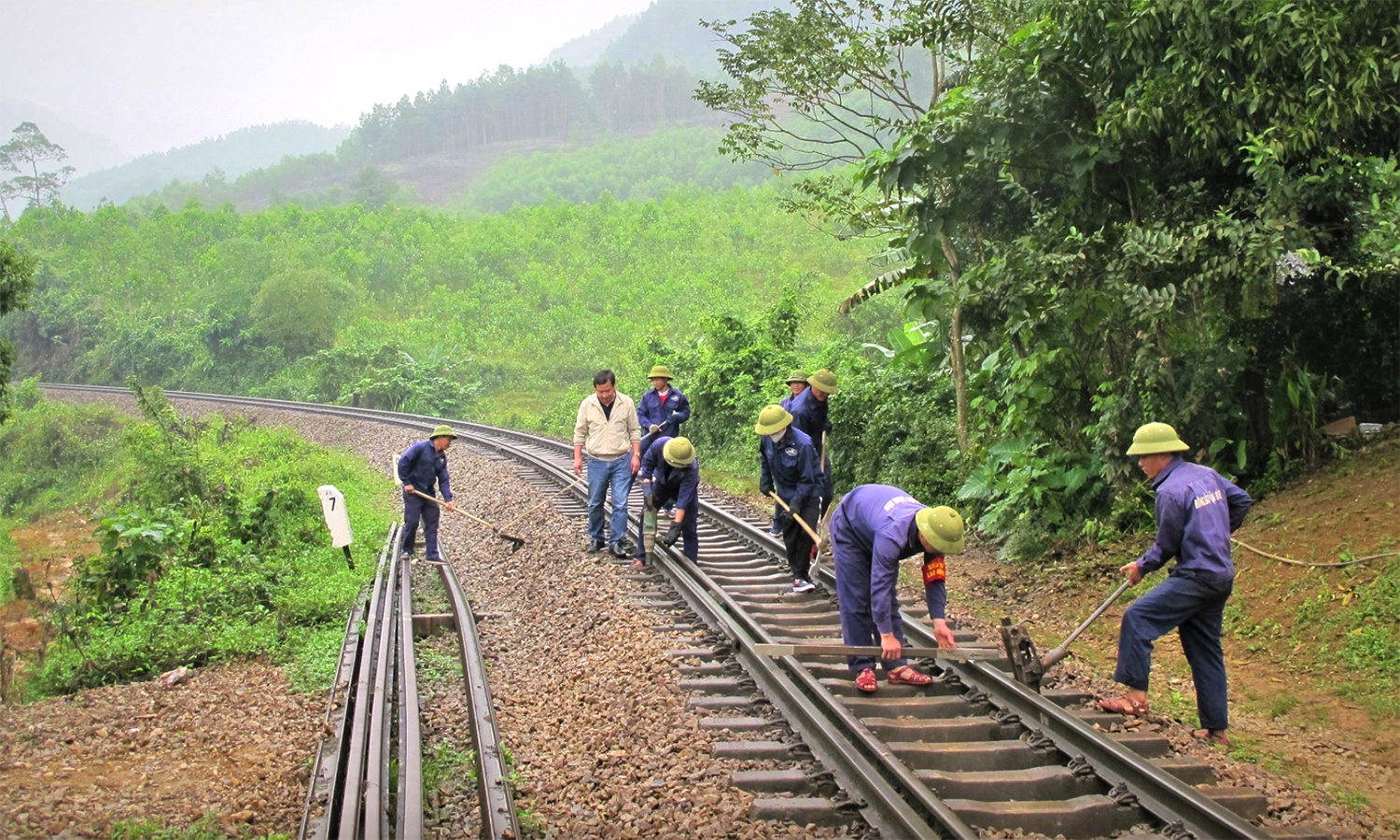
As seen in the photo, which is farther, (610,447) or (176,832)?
(610,447)

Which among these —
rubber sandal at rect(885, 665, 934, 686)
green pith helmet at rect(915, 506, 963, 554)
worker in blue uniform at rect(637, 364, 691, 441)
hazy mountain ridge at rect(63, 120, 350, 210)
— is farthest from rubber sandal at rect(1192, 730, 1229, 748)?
hazy mountain ridge at rect(63, 120, 350, 210)

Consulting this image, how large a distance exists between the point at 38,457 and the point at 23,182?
5615 cm

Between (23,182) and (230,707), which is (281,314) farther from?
(23,182)

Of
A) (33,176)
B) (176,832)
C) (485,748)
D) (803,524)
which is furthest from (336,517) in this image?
(33,176)

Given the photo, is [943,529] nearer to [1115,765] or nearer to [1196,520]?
[1196,520]

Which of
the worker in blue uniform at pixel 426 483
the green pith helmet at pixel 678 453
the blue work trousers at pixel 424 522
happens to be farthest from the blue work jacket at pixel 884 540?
the blue work trousers at pixel 424 522

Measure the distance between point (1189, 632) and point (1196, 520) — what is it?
680 mm

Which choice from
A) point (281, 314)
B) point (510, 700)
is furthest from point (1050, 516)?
point (281, 314)

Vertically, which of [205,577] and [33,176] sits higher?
[33,176]

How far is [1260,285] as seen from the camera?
841 cm

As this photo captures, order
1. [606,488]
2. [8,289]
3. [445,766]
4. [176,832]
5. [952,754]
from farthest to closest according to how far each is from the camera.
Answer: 1. [8,289]
2. [606,488]
3. [445,766]
4. [952,754]
5. [176,832]

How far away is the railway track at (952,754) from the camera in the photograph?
4723 millimetres

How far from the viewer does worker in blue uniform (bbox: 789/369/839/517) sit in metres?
10.0

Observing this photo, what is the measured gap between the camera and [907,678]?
6504mm
